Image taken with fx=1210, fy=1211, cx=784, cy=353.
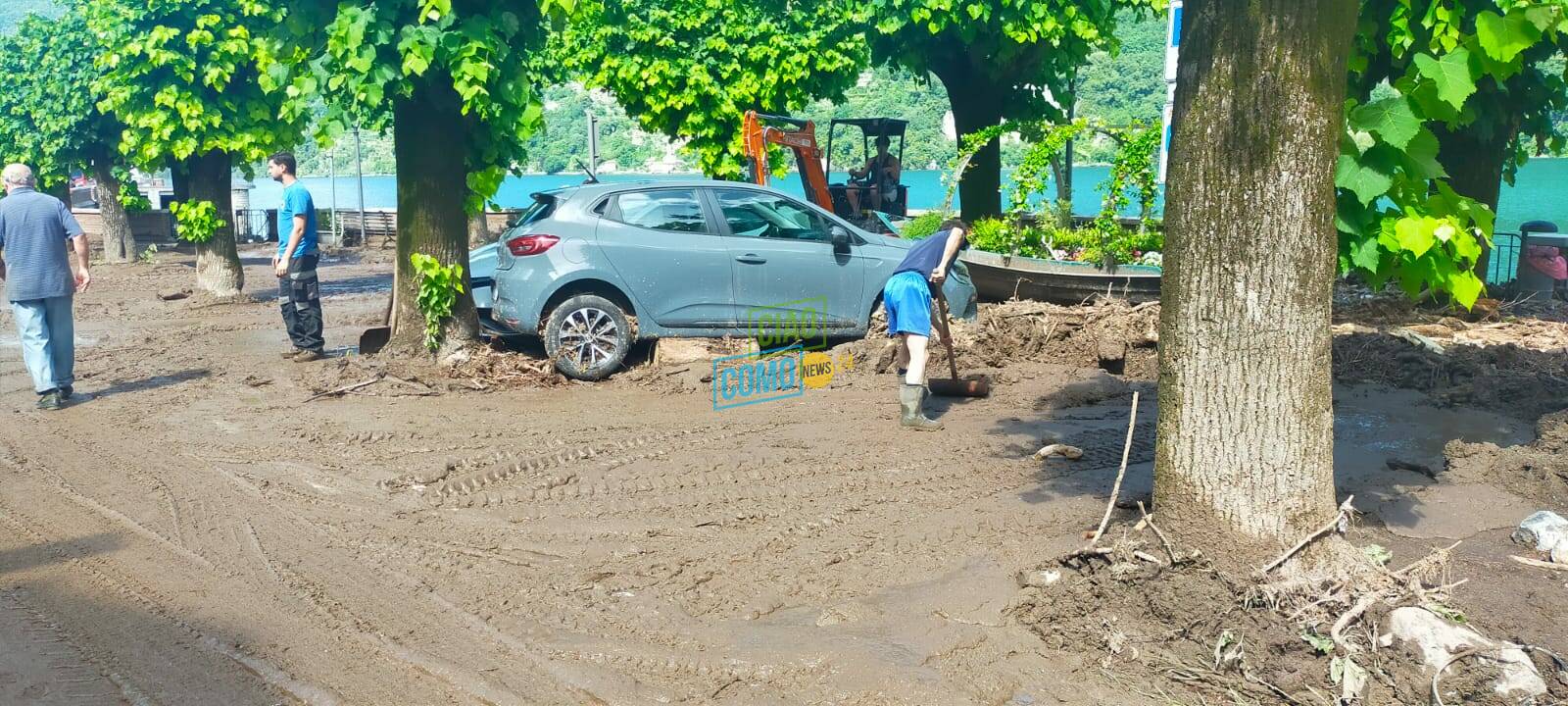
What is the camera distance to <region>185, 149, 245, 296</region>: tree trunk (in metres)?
17.6

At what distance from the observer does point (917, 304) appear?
8688mm

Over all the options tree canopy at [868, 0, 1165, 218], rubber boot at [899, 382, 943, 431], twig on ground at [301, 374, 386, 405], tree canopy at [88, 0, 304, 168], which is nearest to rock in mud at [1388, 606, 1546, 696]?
rubber boot at [899, 382, 943, 431]

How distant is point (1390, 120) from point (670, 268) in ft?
21.9

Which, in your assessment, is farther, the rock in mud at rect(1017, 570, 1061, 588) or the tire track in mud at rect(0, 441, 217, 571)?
the tire track in mud at rect(0, 441, 217, 571)

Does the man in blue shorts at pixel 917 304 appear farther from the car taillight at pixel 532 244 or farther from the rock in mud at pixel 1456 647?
the rock in mud at pixel 1456 647

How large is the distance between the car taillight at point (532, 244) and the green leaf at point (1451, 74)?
7029 millimetres

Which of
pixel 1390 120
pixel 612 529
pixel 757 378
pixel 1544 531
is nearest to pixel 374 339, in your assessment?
pixel 757 378

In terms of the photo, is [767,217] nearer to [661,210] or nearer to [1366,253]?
[661,210]

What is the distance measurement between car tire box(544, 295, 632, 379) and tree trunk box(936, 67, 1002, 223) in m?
8.93

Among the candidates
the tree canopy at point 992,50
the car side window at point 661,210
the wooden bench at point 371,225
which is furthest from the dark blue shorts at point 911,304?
the wooden bench at point 371,225

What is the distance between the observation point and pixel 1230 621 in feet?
15.0

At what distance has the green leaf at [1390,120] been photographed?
4820mm

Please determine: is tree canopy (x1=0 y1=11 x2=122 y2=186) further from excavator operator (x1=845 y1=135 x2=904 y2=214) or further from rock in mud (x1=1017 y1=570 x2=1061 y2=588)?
rock in mud (x1=1017 y1=570 x2=1061 y2=588)

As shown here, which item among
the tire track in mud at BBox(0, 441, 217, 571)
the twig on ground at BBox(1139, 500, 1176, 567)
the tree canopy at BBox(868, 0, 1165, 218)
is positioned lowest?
the tire track in mud at BBox(0, 441, 217, 571)
